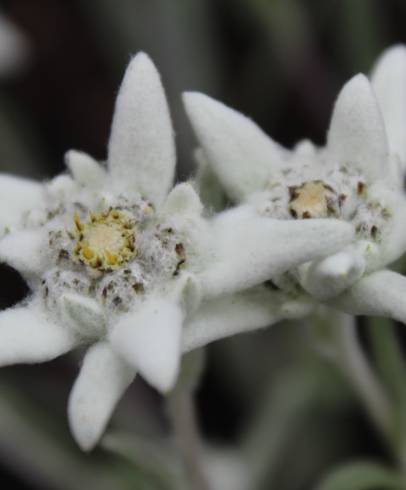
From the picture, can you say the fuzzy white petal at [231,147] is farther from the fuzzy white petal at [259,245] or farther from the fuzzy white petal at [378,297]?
the fuzzy white petal at [378,297]

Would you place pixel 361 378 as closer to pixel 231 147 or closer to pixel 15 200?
pixel 231 147

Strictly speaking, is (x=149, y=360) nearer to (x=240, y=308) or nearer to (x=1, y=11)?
(x=240, y=308)

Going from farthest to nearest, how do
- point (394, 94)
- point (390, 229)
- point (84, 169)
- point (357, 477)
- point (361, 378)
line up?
point (361, 378) → point (357, 477) → point (394, 94) → point (84, 169) → point (390, 229)

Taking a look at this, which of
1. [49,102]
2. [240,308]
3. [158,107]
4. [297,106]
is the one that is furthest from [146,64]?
[49,102]

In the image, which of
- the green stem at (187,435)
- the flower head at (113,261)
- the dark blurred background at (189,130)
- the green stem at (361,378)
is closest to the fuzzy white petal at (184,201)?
the flower head at (113,261)

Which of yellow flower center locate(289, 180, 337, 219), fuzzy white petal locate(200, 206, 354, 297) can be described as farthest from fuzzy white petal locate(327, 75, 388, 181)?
fuzzy white petal locate(200, 206, 354, 297)

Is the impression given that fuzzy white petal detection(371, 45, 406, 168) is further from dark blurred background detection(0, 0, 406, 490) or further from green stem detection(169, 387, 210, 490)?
dark blurred background detection(0, 0, 406, 490)

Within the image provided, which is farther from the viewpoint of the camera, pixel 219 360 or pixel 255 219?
pixel 219 360

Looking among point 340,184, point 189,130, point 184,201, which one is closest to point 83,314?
point 184,201
